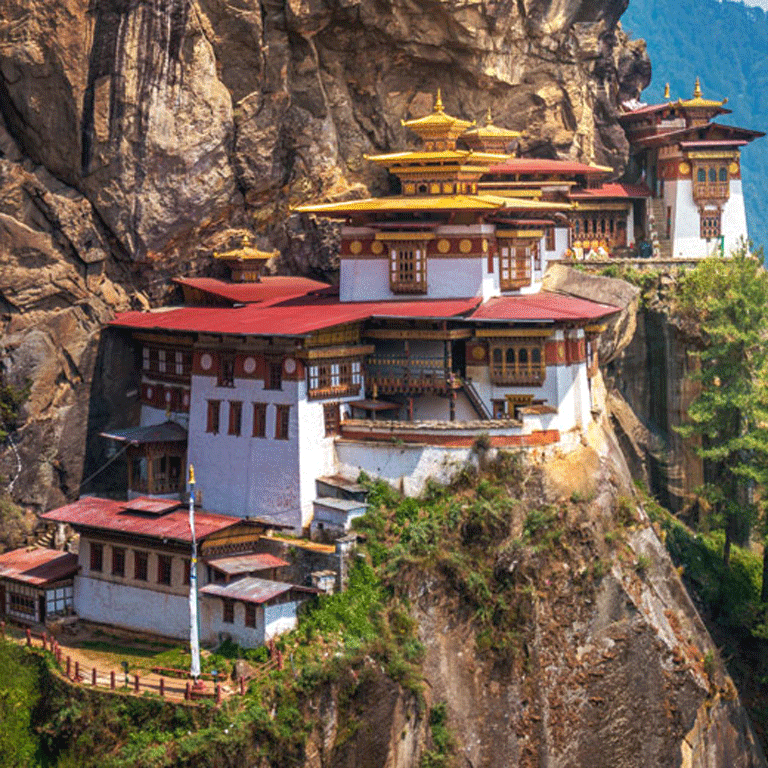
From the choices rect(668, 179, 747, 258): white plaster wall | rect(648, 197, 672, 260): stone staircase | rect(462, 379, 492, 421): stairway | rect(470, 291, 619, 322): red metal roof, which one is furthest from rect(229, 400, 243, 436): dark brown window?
rect(668, 179, 747, 258): white plaster wall

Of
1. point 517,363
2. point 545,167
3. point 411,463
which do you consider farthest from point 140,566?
point 545,167

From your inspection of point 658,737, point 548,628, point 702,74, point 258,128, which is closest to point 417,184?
point 258,128

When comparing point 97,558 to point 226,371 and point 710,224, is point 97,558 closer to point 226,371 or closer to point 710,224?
point 226,371

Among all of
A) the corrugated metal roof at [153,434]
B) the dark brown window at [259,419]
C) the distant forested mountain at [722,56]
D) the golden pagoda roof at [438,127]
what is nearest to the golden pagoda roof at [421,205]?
the golden pagoda roof at [438,127]

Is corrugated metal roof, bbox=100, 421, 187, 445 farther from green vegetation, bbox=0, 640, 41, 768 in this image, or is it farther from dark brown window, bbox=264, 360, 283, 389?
green vegetation, bbox=0, 640, 41, 768

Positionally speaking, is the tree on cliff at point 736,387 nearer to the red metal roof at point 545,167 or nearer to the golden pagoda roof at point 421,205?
the golden pagoda roof at point 421,205

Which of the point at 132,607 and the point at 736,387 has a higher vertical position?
the point at 736,387

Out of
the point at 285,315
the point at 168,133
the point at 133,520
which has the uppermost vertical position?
the point at 168,133
